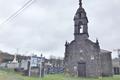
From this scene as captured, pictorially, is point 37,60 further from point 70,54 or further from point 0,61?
point 0,61

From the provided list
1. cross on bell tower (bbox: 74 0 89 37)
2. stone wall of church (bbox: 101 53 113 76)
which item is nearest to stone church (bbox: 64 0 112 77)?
cross on bell tower (bbox: 74 0 89 37)

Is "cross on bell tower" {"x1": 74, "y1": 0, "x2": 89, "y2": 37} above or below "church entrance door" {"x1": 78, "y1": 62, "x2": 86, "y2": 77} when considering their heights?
above

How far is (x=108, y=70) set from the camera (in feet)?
161

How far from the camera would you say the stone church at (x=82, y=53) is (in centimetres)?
4004

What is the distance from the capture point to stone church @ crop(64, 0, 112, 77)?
131 feet

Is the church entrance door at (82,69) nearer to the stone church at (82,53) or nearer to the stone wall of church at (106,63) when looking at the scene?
the stone church at (82,53)

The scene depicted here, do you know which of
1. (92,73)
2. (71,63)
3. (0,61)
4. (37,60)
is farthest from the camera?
(0,61)

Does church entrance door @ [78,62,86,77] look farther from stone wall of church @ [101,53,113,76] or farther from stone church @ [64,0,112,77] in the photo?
stone wall of church @ [101,53,113,76]

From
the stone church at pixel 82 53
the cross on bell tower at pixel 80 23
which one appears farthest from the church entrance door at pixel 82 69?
the cross on bell tower at pixel 80 23

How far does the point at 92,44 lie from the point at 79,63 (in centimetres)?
490

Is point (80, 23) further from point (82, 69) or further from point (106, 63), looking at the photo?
point (106, 63)

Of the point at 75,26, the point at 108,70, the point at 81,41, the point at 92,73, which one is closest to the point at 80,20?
the point at 75,26

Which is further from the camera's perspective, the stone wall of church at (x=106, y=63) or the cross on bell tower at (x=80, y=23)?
the stone wall of church at (x=106, y=63)

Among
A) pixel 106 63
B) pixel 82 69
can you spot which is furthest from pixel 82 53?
pixel 106 63
